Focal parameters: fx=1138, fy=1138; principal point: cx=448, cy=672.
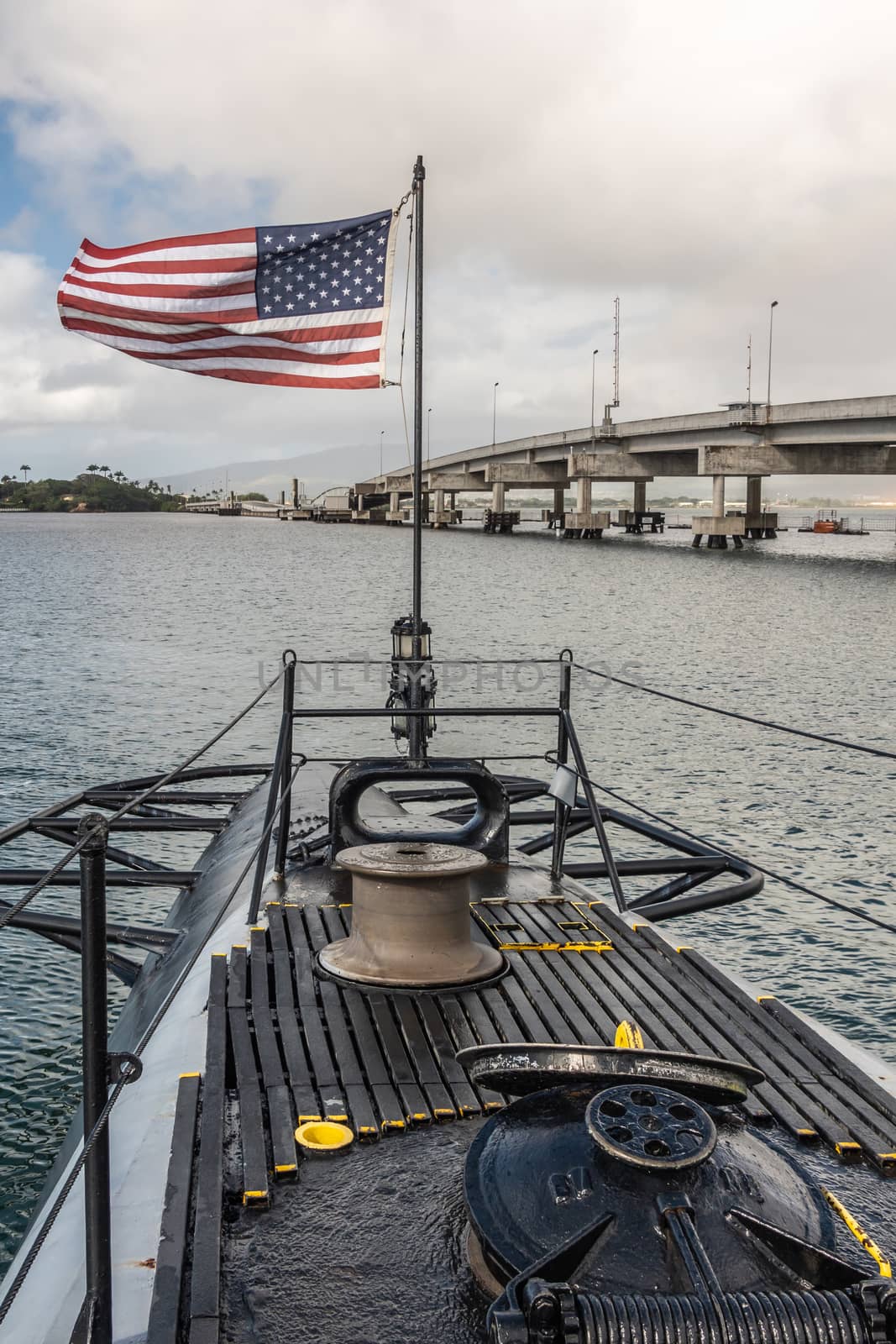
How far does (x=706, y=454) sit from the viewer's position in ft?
303

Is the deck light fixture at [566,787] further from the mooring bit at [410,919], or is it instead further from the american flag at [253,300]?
the american flag at [253,300]

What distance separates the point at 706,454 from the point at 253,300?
82668 mm

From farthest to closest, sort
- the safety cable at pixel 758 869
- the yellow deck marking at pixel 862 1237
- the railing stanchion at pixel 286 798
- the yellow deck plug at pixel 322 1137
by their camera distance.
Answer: the railing stanchion at pixel 286 798 < the safety cable at pixel 758 869 < the yellow deck plug at pixel 322 1137 < the yellow deck marking at pixel 862 1237

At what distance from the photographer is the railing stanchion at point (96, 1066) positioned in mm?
3994

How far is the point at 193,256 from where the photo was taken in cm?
1430

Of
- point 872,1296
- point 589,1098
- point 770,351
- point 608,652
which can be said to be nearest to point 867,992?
point 589,1098

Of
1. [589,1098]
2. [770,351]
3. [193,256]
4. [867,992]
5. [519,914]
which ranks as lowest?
[867,992]

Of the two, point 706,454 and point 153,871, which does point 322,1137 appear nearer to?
point 153,871

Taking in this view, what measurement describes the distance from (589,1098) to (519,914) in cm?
465

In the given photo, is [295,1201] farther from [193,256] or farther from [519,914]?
[193,256]

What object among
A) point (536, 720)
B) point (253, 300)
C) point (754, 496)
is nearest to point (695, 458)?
point (754, 496)

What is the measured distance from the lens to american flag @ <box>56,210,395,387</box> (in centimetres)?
1399

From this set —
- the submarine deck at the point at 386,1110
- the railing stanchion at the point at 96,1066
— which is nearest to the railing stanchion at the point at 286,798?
the submarine deck at the point at 386,1110

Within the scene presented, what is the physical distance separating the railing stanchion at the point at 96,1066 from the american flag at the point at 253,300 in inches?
417
